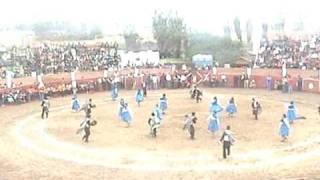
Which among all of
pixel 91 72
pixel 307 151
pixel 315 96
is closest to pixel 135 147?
pixel 307 151

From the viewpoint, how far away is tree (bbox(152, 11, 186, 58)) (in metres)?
55.7

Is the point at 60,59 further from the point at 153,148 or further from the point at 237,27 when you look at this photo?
the point at 153,148

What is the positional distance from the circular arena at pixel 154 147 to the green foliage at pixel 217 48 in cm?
1613

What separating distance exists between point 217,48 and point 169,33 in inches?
234

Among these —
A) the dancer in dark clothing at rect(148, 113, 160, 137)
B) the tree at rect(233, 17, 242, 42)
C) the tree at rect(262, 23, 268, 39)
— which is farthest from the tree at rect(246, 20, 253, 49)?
the dancer in dark clothing at rect(148, 113, 160, 137)

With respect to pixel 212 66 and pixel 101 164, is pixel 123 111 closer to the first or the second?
pixel 101 164

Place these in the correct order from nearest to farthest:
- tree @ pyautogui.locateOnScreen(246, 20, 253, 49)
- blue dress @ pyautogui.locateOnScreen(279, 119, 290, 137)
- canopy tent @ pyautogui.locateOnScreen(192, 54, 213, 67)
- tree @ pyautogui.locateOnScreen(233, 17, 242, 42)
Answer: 1. blue dress @ pyautogui.locateOnScreen(279, 119, 290, 137)
2. canopy tent @ pyautogui.locateOnScreen(192, 54, 213, 67)
3. tree @ pyautogui.locateOnScreen(246, 20, 253, 49)
4. tree @ pyautogui.locateOnScreen(233, 17, 242, 42)

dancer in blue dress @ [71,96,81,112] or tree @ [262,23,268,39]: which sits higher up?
tree @ [262,23,268,39]

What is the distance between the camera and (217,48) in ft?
170

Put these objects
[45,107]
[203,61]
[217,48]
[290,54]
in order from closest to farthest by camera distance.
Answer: [45,107], [203,61], [290,54], [217,48]

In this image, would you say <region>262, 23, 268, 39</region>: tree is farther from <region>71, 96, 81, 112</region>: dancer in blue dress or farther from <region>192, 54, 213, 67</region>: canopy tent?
<region>71, 96, 81, 112</region>: dancer in blue dress

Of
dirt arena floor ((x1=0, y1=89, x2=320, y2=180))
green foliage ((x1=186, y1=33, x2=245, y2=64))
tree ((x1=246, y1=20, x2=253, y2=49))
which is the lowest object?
dirt arena floor ((x1=0, y1=89, x2=320, y2=180))

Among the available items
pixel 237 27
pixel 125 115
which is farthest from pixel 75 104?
pixel 237 27

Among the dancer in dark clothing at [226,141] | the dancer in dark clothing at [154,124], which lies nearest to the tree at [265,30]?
the dancer in dark clothing at [154,124]
